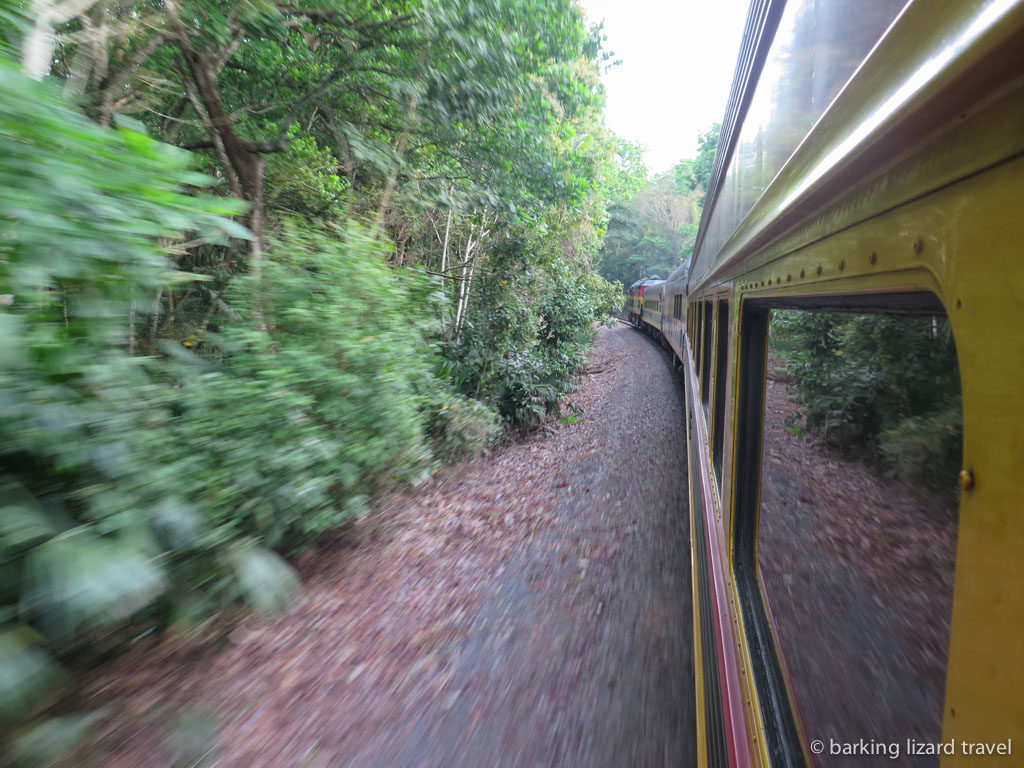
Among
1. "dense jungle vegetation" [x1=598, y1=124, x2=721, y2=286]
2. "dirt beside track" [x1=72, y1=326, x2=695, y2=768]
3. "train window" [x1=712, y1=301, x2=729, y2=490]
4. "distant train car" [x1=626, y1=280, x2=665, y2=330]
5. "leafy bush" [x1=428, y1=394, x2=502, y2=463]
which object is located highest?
"dense jungle vegetation" [x1=598, y1=124, x2=721, y2=286]

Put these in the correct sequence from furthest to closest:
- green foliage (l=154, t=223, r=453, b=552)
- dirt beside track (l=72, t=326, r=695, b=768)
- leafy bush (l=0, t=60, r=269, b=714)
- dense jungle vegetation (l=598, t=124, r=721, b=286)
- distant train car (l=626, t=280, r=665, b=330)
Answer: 1. dense jungle vegetation (l=598, t=124, r=721, b=286)
2. distant train car (l=626, t=280, r=665, b=330)
3. green foliage (l=154, t=223, r=453, b=552)
4. dirt beside track (l=72, t=326, r=695, b=768)
5. leafy bush (l=0, t=60, r=269, b=714)

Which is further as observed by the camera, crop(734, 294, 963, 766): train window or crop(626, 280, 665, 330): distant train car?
crop(626, 280, 665, 330): distant train car

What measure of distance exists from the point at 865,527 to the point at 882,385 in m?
0.56

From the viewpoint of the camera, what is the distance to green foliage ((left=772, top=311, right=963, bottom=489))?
106cm

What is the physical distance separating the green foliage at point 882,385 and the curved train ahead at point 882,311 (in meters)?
0.18

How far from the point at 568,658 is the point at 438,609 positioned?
101 centimetres

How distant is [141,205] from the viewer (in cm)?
168

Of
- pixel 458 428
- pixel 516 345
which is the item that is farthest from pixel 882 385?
pixel 516 345

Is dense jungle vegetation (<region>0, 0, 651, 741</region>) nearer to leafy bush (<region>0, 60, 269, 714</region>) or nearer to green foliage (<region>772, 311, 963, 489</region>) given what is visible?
leafy bush (<region>0, 60, 269, 714</region>)

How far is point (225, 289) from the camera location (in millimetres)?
3367

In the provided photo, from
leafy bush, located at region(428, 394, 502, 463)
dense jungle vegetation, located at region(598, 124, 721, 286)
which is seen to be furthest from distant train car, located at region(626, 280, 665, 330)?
leafy bush, located at region(428, 394, 502, 463)

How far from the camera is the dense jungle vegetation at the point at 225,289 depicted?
64.1 inches

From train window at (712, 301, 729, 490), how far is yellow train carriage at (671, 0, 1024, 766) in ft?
4.57

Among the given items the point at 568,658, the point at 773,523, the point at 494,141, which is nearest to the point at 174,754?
the point at 568,658
